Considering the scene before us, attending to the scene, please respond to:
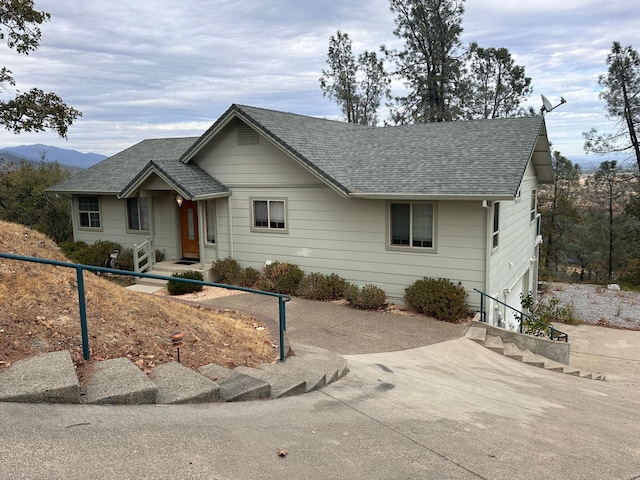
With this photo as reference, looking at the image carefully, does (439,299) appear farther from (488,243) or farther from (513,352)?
(513,352)

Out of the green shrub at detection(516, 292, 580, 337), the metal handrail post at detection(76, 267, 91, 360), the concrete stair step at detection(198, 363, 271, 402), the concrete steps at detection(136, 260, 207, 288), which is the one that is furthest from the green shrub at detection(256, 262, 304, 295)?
the metal handrail post at detection(76, 267, 91, 360)

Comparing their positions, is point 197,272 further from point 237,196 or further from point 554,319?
point 554,319

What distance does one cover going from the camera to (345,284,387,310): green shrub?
1291cm

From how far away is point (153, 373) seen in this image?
5.38 m

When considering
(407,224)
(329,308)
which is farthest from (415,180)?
(329,308)

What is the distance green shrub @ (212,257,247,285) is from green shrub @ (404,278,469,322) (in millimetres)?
5646

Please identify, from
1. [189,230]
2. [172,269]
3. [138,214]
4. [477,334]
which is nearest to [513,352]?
[477,334]

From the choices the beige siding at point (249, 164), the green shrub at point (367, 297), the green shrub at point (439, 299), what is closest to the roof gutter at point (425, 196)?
the beige siding at point (249, 164)

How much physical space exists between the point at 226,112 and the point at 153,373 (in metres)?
11.2

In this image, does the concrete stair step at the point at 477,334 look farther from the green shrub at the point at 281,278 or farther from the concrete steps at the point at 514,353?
the green shrub at the point at 281,278

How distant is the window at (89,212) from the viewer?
1995cm

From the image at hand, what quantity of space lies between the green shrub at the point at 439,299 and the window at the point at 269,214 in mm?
4877

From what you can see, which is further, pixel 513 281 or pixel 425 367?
pixel 513 281

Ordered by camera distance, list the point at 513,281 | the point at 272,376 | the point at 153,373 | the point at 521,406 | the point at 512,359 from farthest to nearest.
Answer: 1. the point at 513,281
2. the point at 512,359
3. the point at 521,406
4. the point at 272,376
5. the point at 153,373
